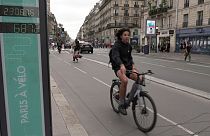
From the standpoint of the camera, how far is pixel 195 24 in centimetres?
3894

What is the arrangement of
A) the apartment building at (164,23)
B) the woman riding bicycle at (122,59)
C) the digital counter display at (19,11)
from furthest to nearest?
1. the apartment building at (164,23)
2. the woman riding bicycle at (122,59)
3. the digital counter display at (19,11)

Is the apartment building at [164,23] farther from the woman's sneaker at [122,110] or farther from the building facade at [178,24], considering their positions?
the woman's sneaker at [122,110]

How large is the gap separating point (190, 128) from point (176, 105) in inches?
73.8

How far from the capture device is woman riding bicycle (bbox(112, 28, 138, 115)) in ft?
18.2

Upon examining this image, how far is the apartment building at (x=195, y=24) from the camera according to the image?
36.3 metres

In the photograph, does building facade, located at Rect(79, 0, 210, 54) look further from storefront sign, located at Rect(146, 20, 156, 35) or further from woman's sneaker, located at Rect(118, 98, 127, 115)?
woman's sneaker, located at Rect(118, 98, 127, 115)

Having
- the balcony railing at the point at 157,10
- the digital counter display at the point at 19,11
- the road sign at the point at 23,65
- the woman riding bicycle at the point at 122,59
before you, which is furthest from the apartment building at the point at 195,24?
the digital counter display at the point at 19,11

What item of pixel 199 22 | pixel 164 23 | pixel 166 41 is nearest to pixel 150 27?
pixel 199 22

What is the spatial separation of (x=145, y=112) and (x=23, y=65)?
2800mm

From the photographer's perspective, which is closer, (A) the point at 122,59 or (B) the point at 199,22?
(A) the point at 122,59

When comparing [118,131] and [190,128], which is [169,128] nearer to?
[190,128]

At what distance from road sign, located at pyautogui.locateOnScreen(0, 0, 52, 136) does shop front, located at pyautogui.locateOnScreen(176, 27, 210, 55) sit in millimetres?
35297

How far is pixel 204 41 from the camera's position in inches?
1439

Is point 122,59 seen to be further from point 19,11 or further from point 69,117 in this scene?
point 19,11
